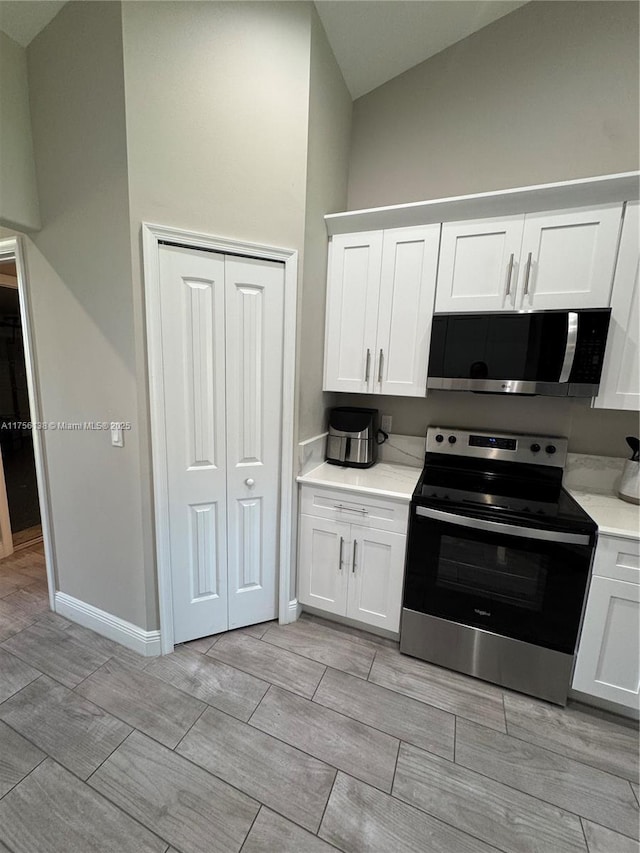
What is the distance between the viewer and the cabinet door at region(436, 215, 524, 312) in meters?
1.72

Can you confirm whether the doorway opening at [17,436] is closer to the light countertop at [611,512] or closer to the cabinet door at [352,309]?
the cabinet door at [352,309]

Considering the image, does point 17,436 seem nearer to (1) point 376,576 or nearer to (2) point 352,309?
(2) point 352,309

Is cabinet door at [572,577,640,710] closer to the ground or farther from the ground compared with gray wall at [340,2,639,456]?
closer to the ground

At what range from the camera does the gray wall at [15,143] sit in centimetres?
158

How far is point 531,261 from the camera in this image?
1.69 metres

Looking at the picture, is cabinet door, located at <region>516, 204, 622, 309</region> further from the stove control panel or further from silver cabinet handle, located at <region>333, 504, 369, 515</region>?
silver cabinet handle, located at <region>333, 504, 369, 515</region>

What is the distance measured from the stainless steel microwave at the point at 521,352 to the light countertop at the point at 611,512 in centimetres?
56

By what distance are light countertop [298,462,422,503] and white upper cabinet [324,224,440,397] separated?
50cm

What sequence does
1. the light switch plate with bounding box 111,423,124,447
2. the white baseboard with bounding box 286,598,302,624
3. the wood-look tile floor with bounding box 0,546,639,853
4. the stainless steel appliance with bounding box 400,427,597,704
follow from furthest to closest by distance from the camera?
the white baseboard with bounding box 286,598,302,624, the light switch plate with bounding box 111,423,124,447, the stainless steel appliance with bounding box 400,427,597,704, the wood-look tile floor with bounding box 0,546,639,853

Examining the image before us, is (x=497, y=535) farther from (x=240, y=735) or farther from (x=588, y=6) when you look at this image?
(x=588, y=6)

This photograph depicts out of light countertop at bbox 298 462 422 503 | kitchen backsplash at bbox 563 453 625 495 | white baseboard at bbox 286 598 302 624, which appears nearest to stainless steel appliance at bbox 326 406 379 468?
light countertop at bbox 298 462 422 503

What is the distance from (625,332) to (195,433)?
2132 millimetres

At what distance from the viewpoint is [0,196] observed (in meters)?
1.58

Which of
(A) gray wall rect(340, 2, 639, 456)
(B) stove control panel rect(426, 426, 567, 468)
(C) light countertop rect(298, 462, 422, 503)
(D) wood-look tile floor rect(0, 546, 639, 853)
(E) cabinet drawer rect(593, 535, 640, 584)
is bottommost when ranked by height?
(D) wood-look tile floor rect(0, 546, 639, 853)
